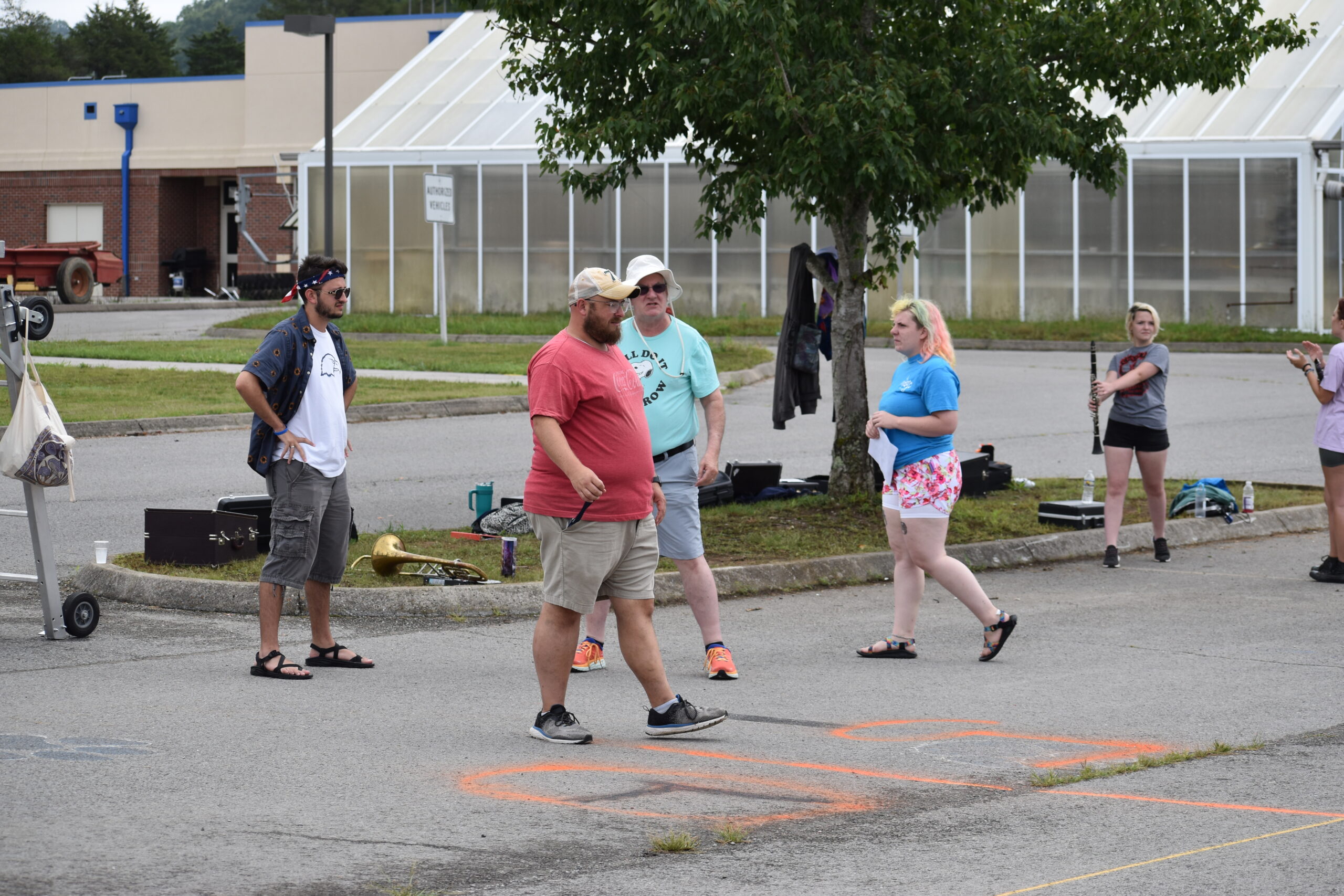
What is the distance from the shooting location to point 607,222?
39.2 m

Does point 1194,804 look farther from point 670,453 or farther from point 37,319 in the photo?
point 37,319

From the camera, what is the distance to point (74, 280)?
4131cm

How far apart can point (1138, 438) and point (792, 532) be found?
96.7 inches

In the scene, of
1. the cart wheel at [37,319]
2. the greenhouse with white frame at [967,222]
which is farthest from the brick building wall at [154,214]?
the cart wheel at [37,319]

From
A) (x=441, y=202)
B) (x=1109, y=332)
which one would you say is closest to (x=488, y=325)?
(x=441, y=202)

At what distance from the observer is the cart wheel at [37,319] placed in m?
8.27

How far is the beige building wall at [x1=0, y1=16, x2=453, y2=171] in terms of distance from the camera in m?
54.3

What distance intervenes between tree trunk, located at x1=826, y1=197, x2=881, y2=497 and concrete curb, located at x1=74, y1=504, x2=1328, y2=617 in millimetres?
1470

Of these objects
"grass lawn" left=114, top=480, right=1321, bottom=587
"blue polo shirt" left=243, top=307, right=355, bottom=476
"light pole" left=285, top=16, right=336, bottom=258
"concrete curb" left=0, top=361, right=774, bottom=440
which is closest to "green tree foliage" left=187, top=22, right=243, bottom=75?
"light pole" left=285, top=16, right=336, bottom=258

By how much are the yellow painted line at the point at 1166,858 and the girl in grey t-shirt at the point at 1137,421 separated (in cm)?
609

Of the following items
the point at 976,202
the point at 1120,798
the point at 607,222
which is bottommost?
the point at 1120,798

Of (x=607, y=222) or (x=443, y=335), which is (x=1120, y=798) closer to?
(x=443, y=335)

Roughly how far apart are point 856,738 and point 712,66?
6.45m

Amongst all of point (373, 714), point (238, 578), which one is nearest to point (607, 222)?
point (238, 578)
